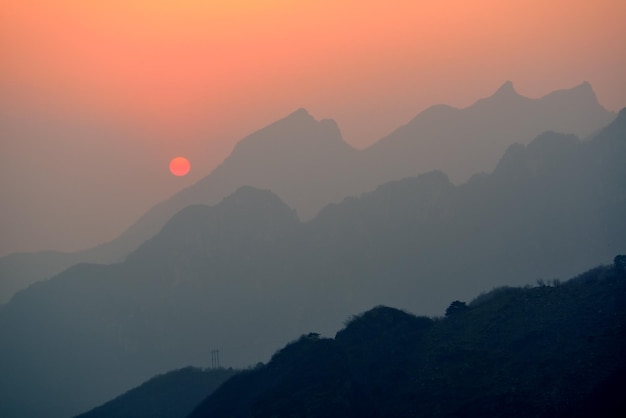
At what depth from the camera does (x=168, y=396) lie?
111m

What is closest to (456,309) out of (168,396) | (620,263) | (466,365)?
(620,263)

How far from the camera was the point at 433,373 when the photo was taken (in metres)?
70.5

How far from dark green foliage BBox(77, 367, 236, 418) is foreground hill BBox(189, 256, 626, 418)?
845 inches

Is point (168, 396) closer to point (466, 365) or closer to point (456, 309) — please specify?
point (456, 309)

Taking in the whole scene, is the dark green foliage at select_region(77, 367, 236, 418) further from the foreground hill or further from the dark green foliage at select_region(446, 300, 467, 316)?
the dark green foliage at select_region(446, 300, 467, 316)

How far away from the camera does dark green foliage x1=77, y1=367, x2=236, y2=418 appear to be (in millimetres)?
106500

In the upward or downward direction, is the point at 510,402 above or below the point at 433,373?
below

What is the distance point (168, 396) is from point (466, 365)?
53032 mm

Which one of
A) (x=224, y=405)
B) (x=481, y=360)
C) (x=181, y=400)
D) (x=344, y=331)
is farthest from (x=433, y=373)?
(x=181, y=400)

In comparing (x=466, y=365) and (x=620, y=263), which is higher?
(x=620, y=263)

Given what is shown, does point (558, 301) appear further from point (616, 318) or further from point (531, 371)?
point (531, 371)

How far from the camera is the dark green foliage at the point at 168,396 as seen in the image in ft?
349

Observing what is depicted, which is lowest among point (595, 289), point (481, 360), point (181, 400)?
point (481, 360)

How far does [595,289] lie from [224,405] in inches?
1392
